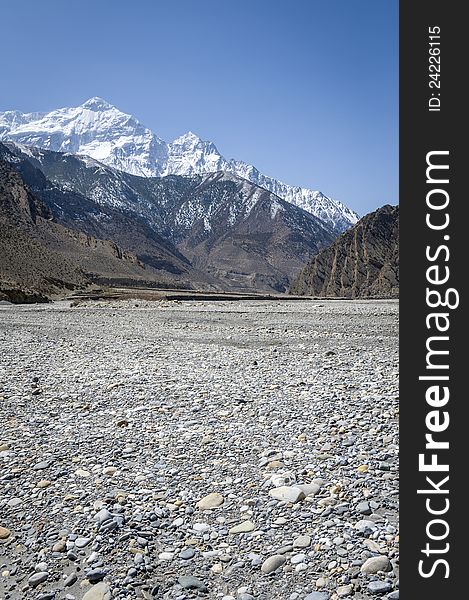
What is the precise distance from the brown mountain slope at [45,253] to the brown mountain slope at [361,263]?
48272 millimetres

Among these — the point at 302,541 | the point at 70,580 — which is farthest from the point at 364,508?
the point at 70,580

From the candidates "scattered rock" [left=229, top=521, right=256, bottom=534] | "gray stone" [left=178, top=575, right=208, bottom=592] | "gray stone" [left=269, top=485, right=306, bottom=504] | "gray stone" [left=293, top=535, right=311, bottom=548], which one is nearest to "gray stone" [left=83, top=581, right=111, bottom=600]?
"gray stone" [left=178, top=575, right=208, bottom=592]

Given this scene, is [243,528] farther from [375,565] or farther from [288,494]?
[375,565]

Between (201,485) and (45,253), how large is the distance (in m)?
109

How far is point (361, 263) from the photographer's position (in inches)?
4459

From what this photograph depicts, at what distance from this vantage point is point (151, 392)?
12406 millimetres

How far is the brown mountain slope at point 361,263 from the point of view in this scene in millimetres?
104125

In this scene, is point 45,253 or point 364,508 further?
point 45,253

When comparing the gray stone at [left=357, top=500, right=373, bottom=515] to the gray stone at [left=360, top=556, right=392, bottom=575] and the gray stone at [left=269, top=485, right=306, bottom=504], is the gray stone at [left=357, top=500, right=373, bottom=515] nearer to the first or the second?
the gray stone at [left=269, top=485, right=306, bottom=504]

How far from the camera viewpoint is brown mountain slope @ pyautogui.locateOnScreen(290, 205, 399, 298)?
104 metres

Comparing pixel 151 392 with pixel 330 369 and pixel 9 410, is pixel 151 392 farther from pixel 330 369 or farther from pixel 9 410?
pixel 330 369

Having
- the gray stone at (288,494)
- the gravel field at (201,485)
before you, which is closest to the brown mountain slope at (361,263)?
the gravel field at (201,485)

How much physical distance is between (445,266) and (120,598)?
419 centimetres

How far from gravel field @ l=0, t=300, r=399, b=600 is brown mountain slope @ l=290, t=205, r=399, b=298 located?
3490 inches
